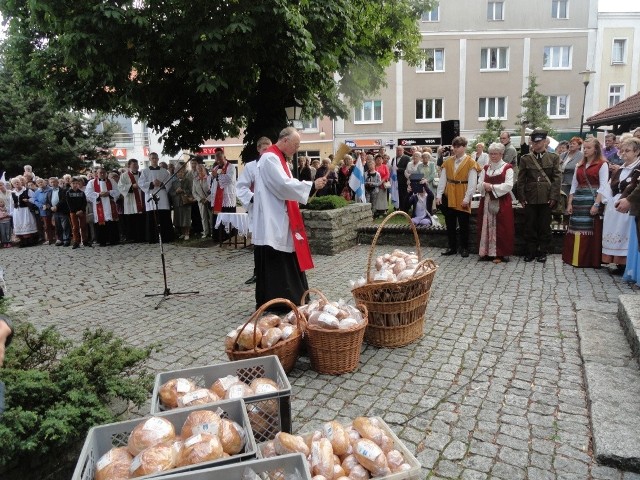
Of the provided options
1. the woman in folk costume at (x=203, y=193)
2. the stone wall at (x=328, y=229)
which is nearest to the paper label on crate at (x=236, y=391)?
the stone wall at (x=328, y=229)

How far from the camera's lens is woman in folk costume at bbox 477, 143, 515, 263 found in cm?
830

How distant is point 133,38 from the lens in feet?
30.0

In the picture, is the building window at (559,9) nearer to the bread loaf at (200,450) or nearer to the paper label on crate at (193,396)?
the paper label on crate at (193,396)

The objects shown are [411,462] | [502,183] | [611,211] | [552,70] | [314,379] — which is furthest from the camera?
[552,70]

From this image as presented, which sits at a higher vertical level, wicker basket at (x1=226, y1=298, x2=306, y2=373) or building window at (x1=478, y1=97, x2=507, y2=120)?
building window at (x1=478, y1=97, x2=507, y2=120)

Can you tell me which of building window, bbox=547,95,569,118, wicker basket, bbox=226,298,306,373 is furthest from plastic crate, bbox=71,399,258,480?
building window, bbox=547,95,569,118

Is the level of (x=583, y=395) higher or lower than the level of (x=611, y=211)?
lower

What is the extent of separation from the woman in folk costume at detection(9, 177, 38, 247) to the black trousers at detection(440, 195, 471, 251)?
12.0 metres

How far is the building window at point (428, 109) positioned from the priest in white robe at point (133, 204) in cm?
2511

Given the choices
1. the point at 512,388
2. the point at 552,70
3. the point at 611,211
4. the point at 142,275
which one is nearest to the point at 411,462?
the point at 512,388

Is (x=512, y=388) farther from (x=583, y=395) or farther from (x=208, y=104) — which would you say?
(x=208, y=104)

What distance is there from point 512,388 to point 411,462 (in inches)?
73.0

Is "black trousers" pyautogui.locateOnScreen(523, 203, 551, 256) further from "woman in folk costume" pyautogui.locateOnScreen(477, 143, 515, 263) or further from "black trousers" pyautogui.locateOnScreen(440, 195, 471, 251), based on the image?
"black trousers" pyautogui.locateOnScreen(440, 195, 471, 251)

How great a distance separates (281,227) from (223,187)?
6.26 m
